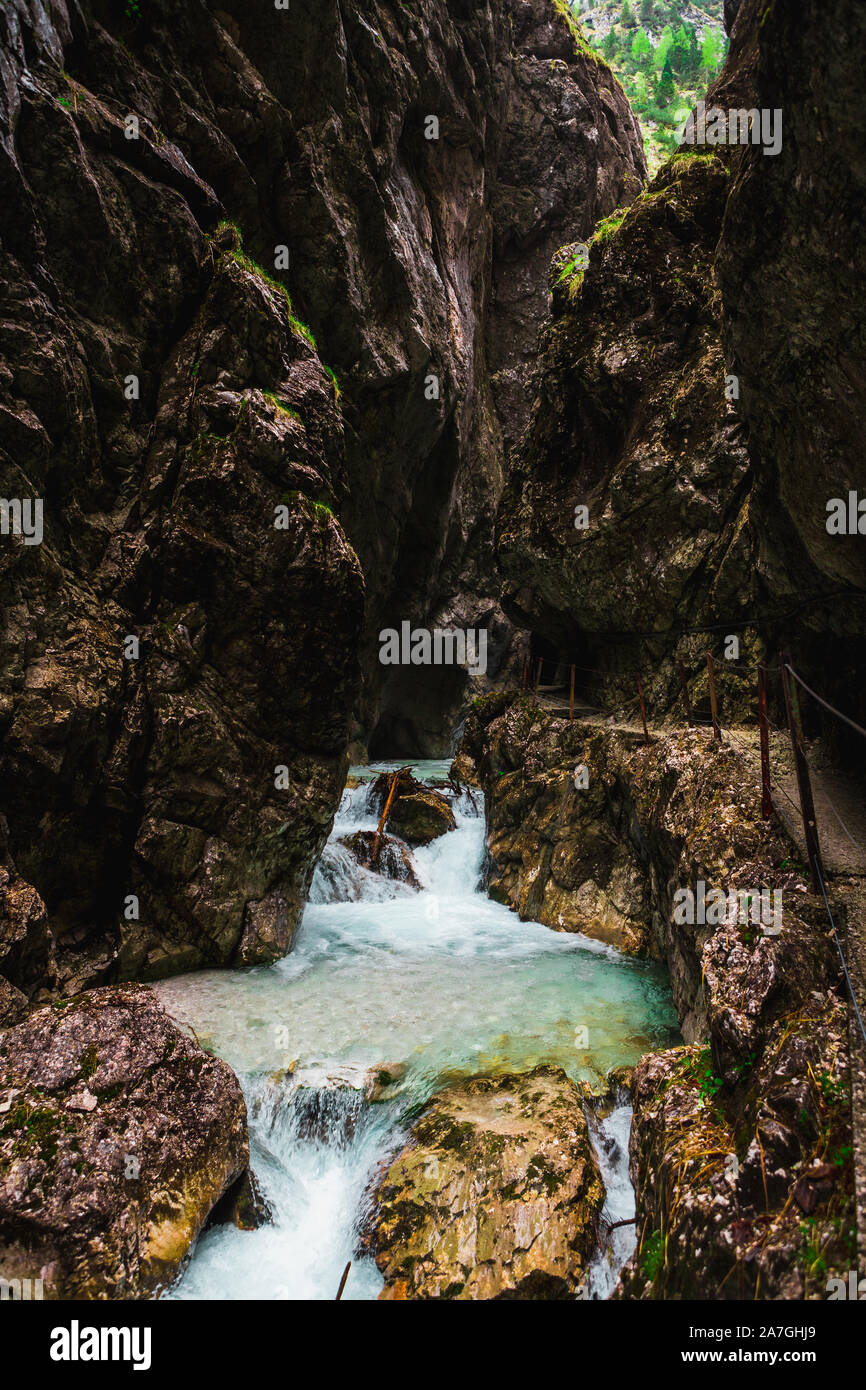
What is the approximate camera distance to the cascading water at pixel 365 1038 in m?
4.96

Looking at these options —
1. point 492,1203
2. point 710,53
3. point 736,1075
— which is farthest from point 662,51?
point 492,1203

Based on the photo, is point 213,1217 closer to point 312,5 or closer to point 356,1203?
point 356,1203

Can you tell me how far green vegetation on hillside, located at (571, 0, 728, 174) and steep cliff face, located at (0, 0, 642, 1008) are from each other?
5342cm

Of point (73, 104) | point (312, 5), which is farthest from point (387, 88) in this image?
point (73, 104)

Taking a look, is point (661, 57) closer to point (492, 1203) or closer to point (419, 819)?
point (419, 819)

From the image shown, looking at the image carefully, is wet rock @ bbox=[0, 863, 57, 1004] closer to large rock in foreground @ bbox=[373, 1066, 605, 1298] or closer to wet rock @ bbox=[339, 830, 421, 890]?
large rock in foreground @ bbox=[373, 1066, 605, 1298]

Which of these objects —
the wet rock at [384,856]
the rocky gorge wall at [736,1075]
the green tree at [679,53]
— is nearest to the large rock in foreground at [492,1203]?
the rocky gorge wall at [736,1075]

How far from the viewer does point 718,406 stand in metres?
11.7

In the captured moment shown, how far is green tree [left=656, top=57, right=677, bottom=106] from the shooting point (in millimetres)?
55938

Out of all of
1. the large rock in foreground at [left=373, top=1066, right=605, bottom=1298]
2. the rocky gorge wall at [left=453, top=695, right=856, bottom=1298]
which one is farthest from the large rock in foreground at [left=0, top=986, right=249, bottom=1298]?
the rocky gorge wall at [left=453, top=695, right=856, bottom=1298]

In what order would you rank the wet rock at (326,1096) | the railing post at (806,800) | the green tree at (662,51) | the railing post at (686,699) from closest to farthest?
1. the railing post at (806,800)
2. the wet rock at (326,1096)
3. the railing post at (686,699)
4. the green tree at (662,51)

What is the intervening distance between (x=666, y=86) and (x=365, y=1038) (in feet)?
255

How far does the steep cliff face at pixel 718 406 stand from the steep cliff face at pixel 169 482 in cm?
574

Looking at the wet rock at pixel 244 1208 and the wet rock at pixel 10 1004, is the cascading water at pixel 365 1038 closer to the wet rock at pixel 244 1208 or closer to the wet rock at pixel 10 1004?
the wet rock at pixel 244 1208
